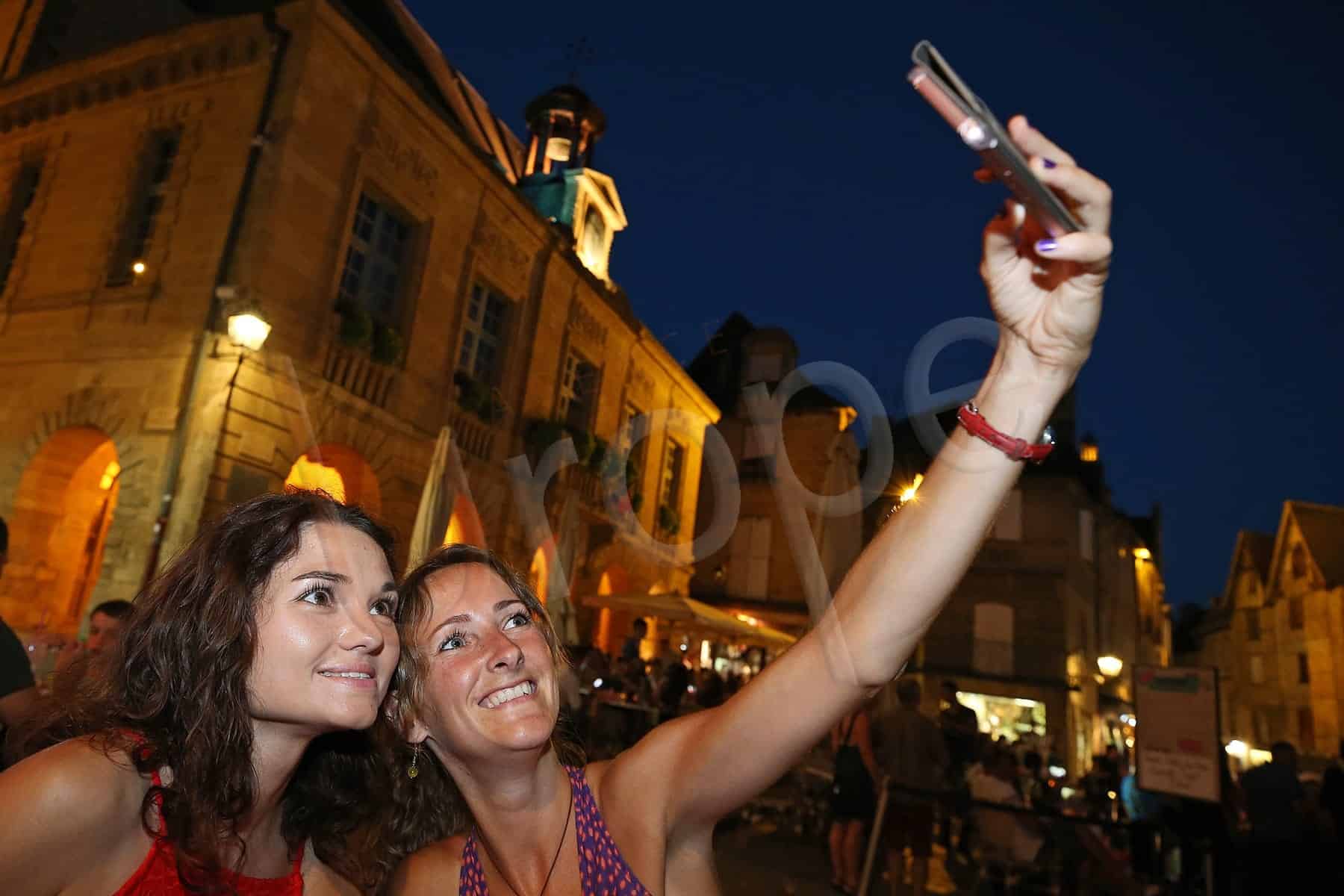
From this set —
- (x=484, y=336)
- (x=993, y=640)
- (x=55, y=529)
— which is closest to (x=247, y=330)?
(x=55, y=529)

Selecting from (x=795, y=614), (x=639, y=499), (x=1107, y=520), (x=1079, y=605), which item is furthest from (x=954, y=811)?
(x=1107, y=520)

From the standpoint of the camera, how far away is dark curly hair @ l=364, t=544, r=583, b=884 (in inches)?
85.8

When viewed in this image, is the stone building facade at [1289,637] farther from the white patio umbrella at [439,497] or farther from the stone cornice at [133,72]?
the stone cornice at [133,72]

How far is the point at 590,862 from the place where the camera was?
73.1 inches

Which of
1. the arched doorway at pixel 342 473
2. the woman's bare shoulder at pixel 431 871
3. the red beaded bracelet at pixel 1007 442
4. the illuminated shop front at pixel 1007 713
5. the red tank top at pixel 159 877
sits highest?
the arched doorway at pixel 342 473

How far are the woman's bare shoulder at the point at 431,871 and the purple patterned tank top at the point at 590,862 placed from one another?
0.02 metres

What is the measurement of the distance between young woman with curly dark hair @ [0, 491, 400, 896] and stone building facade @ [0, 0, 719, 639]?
7.75 meters

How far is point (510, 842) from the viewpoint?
2.02 meters

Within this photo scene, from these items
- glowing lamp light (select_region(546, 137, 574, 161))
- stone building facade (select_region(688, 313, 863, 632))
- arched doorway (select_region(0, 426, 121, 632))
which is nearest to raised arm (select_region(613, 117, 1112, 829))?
arched doorway (select_region(0, 426, 121, 632))

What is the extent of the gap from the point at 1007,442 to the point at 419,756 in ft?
6.30

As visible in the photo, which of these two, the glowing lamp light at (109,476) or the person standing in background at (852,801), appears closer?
the person standing in background at (852,801)

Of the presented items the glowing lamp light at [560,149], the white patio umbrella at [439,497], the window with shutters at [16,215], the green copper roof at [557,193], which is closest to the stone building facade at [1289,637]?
the green copper roof at [557,193]

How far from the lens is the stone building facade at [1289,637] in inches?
1109

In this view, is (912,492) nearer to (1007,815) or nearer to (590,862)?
(590,862)
